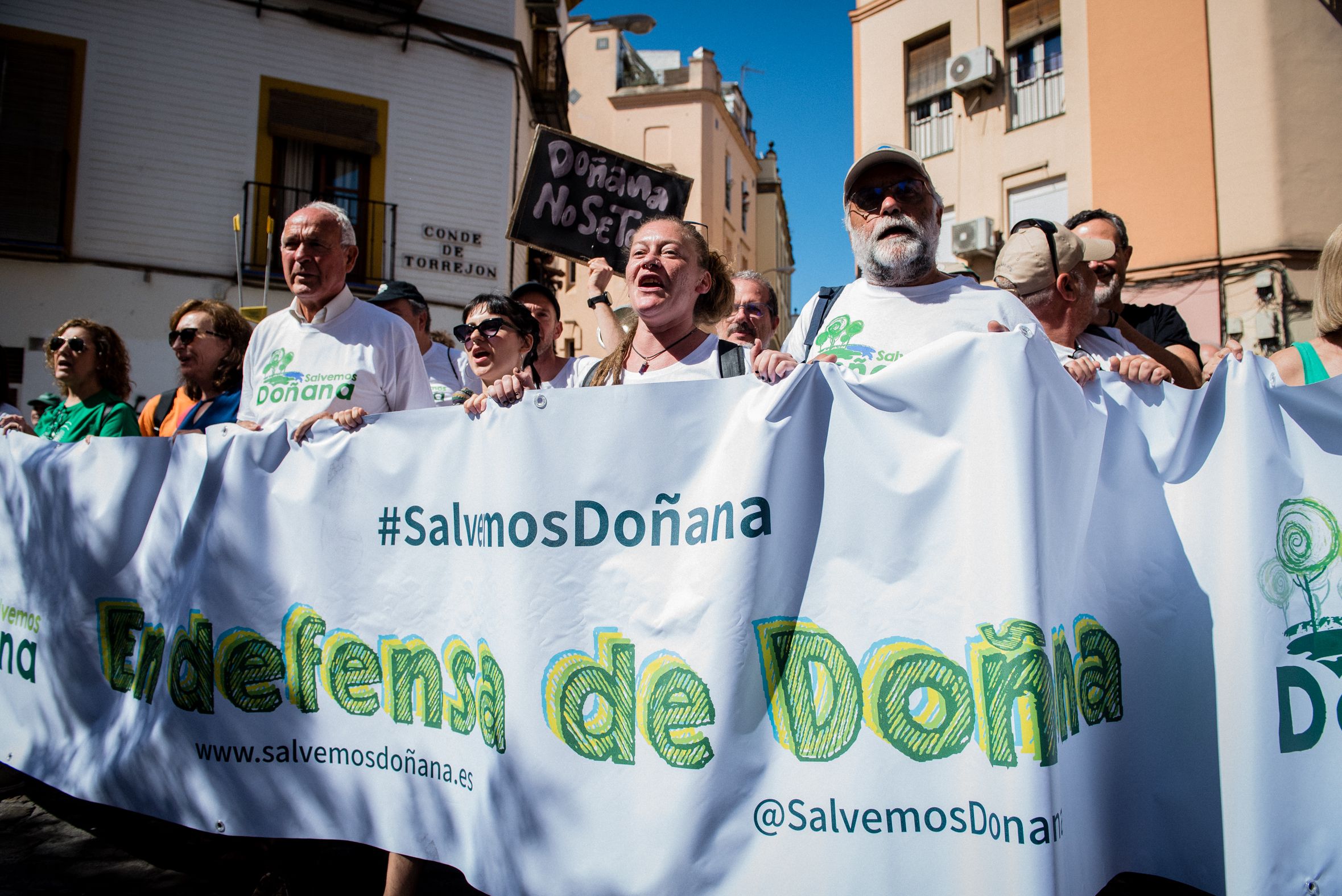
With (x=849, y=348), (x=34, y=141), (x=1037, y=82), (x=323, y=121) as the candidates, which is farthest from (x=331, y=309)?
(x=1037, y=82)

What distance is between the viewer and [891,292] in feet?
9.25

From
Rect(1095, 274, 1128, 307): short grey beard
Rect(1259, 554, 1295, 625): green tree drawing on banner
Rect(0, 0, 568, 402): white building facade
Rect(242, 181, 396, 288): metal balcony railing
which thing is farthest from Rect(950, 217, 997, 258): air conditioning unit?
Rect(1259, 554, 1295, 625): green tree drawing on banner

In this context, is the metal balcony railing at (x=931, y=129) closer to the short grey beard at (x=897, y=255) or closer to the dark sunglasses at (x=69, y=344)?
the short grey beard at (x=897, y=255)

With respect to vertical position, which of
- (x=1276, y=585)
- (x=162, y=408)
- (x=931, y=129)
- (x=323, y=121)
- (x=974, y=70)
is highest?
(x=974, y=70)

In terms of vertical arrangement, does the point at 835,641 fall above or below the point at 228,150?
below

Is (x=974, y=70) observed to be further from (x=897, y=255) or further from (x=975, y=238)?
(x=897, y=255)

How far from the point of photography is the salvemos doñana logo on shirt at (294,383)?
328cm

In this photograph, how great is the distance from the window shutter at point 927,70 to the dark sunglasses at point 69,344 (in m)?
16.5

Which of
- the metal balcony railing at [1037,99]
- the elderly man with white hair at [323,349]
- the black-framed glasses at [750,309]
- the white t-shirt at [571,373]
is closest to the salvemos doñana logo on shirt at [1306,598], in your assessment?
the white t-shirt at [571,373]

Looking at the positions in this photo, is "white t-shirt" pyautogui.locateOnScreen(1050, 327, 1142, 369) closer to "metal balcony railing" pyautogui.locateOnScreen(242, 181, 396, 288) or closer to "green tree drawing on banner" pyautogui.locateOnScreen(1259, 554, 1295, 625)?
"green tree drawing on banner" pyautogui.locateOnScreen(1259, 554, 1295, 625)

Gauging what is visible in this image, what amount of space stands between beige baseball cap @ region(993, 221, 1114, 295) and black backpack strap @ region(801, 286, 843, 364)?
543 millimetres

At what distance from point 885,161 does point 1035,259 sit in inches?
22.9

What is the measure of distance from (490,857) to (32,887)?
201cm

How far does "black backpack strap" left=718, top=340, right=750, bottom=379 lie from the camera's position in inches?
108
